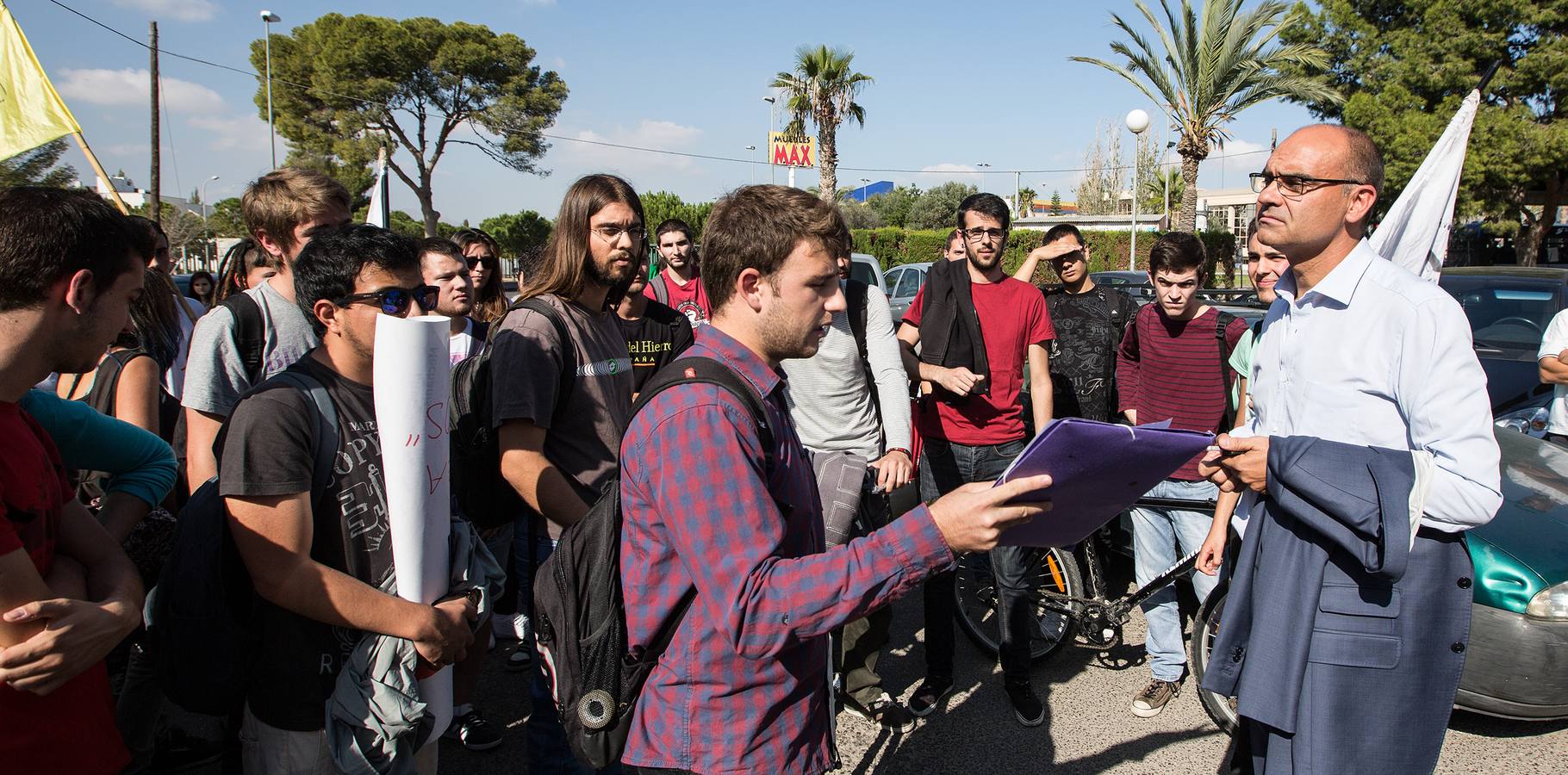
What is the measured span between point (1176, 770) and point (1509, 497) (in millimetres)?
1935

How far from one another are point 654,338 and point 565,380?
3.87 feet

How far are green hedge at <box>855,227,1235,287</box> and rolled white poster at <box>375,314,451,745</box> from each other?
91.8 ft

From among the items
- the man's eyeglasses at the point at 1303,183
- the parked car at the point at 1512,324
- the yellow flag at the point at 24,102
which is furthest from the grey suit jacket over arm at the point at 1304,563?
the yellow flag at the point at 24,102

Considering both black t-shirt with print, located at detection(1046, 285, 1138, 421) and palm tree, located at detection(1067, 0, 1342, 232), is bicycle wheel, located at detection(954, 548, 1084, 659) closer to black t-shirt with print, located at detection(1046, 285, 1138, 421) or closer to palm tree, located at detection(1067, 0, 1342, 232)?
black t-shirt with print, located at detection(1046, 285, 1138, 421)

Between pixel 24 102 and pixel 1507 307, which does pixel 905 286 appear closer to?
pixel 1507 307

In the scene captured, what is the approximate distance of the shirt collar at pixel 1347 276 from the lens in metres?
2.15

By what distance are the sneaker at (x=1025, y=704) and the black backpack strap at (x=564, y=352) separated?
8.32 feet

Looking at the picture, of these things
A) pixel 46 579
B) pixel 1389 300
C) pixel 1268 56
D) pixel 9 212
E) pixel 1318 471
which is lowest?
pixel 46 579

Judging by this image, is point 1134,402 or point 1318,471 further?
point 1134,402

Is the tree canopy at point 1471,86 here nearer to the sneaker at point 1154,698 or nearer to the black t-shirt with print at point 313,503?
the sneaker at point 1154,698

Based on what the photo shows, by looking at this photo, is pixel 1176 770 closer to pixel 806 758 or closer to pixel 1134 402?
pixel 1134 402

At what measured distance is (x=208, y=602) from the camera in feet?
6.33

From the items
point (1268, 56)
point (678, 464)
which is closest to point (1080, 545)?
point (678, 464)

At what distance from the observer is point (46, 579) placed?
1.82 meters
